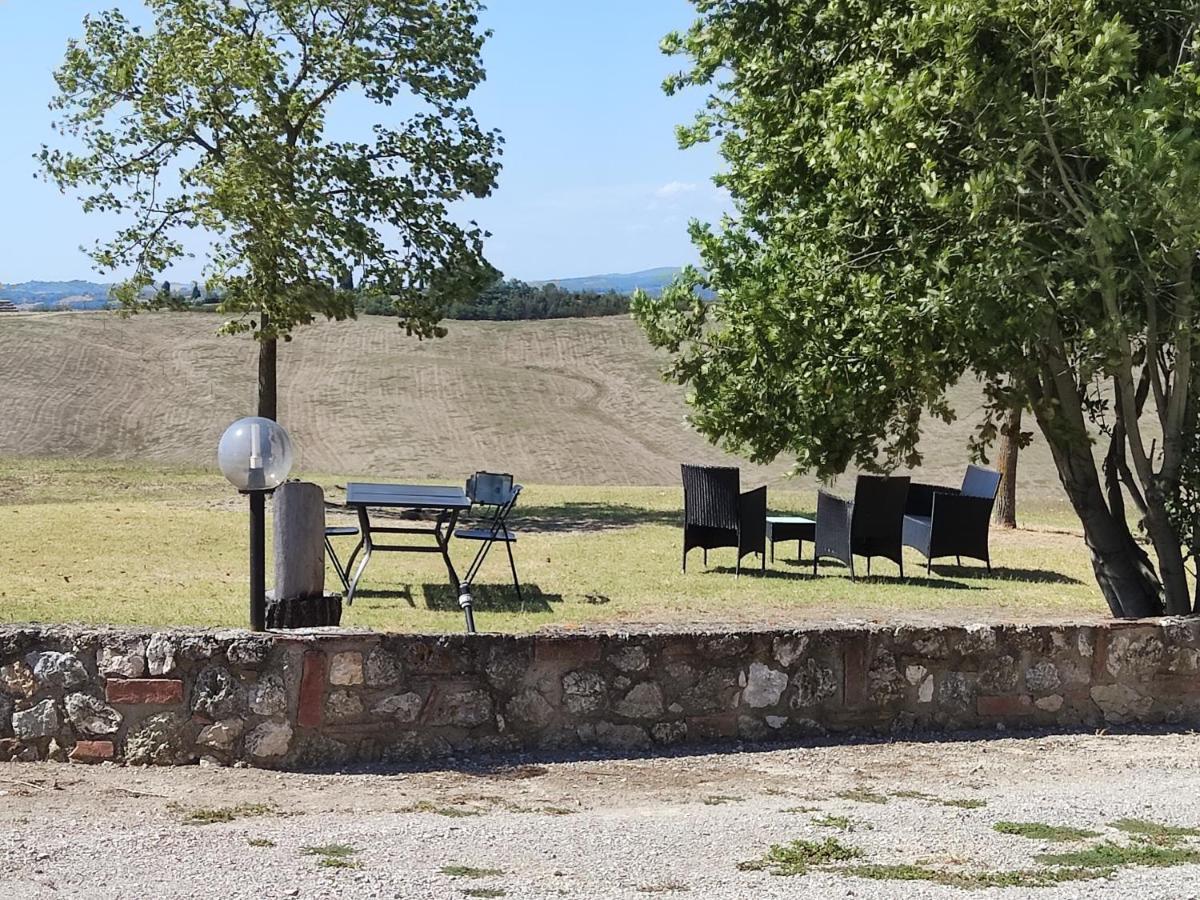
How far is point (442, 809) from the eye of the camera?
537 centimetres

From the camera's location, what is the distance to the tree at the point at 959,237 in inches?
295

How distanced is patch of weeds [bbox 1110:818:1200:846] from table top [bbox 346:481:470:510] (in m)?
5.65

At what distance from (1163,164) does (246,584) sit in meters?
7.22

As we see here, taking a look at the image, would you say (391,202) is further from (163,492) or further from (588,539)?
(588,539)

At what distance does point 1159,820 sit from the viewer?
544 cm

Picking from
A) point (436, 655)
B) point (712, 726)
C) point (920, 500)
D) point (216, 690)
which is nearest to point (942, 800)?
point (712, 726)

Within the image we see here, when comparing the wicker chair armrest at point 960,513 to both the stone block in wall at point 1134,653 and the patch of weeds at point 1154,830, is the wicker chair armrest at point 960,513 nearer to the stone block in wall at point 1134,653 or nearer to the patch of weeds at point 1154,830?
the stone block in wall at point 1134,653

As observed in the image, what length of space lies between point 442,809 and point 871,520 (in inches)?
308

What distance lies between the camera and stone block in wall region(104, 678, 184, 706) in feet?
19.1

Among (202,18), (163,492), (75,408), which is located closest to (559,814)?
(163,492)

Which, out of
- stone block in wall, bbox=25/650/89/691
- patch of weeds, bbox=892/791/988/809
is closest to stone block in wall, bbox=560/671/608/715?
patch of weeds, bbox=892/791/988/809

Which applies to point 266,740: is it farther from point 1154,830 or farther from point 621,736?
point 1154,830

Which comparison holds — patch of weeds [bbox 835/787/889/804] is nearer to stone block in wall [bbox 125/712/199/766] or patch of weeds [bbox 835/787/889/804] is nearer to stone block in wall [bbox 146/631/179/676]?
stone block in wall [bbox 125/712/199/766]

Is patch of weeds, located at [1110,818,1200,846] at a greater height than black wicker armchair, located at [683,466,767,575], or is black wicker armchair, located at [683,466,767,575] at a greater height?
black wicker armchair, located at [683,466,767,575]
